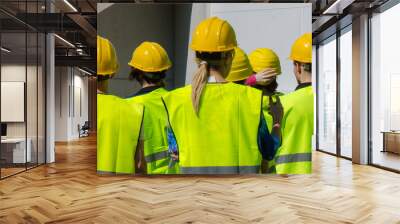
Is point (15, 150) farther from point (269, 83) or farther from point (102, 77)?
point (269, 83)

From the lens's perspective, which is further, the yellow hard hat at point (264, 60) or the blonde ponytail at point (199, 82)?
the yellow hard hat at point (264, 60)

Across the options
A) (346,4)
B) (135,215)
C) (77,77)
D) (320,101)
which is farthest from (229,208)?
(77,77)

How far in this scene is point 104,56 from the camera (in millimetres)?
6250

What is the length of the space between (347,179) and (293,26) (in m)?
2.59

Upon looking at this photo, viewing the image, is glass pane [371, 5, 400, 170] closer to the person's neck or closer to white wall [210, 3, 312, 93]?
white wall [210, 3, 312, 93]

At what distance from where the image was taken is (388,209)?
14.5 feet

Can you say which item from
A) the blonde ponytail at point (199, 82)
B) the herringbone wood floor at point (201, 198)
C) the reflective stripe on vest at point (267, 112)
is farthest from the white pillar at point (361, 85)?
the blonde ponytail at point (199, 82)

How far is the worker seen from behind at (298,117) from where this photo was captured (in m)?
6.18

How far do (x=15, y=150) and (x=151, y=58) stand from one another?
339 centimetres

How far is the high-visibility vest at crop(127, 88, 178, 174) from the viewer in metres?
6.07

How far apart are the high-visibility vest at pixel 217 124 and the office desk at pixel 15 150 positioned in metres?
3.25

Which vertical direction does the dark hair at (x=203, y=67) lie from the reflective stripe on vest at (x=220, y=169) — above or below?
above

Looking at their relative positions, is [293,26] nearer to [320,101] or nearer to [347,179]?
[347,179]

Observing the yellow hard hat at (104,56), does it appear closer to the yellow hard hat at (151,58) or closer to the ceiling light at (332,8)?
the yellow hard hat at (151,58)
